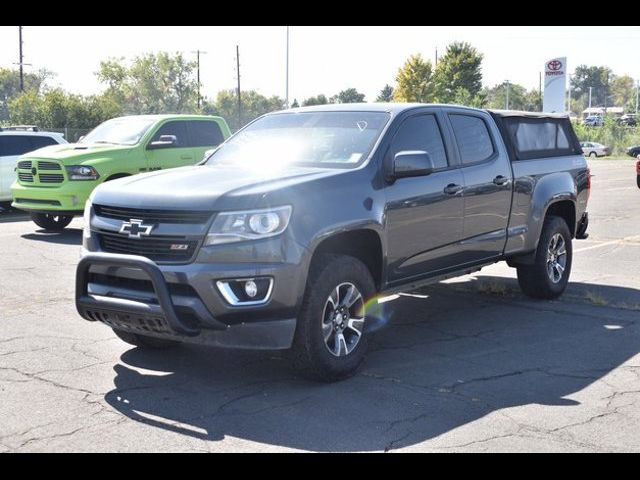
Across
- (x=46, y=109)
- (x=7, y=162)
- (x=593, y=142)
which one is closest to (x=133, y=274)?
(x=7, y=162)

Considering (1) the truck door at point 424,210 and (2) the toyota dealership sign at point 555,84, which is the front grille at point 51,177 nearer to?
(1) the truck door at point 424,210

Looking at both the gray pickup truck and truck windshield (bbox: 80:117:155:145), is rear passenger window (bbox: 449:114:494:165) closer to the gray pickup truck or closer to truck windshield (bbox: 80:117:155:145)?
the gray pickup truck

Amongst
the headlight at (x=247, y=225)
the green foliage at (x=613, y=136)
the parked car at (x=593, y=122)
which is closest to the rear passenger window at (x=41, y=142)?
the headlight at (x=247, y=225)

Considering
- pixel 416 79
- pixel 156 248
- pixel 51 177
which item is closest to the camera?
pixel 156 248

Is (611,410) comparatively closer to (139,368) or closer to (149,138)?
(139,368)

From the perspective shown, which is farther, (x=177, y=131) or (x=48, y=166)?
(x=177, y=131)

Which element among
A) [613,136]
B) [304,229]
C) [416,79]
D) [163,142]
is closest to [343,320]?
[304,229]

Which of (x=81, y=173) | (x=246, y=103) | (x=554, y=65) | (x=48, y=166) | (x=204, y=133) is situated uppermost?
(x=246, y=103)

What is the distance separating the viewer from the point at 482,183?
23.9ft

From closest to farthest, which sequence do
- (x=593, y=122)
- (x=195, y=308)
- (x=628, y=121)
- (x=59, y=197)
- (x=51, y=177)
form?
(x=195, y=308)
(x=59, y=197)
(x=51, y=177)
(x=628, y=121)
(x=593, y=122)

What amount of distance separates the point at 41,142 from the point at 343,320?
13.7 meters

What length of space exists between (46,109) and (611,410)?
4453 centimetres

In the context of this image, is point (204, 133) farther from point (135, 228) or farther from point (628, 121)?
point (628, 121)

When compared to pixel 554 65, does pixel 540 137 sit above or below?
below
